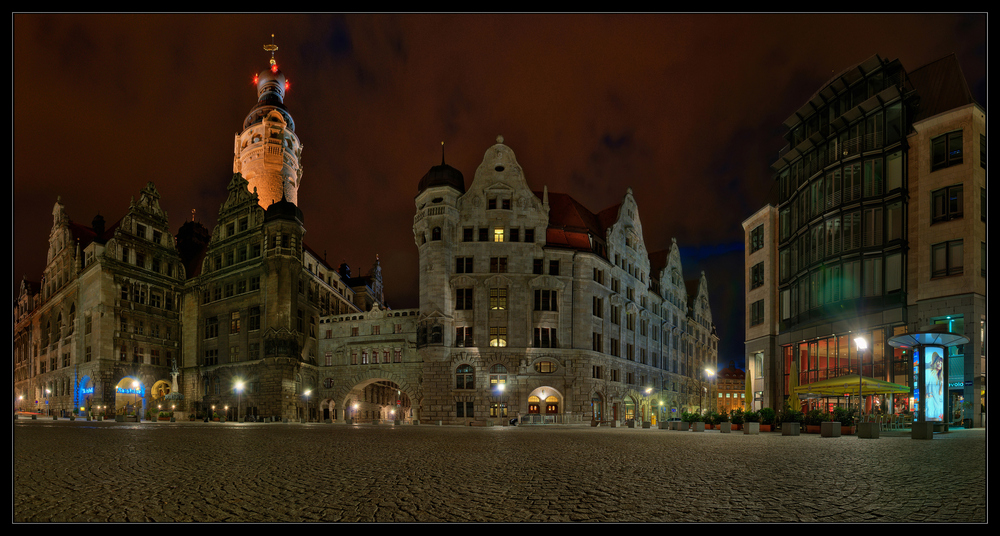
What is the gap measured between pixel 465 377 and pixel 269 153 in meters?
56.7

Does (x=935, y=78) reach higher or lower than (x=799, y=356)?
higher

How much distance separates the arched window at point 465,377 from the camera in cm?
6650

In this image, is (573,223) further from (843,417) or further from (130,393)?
(130,393)

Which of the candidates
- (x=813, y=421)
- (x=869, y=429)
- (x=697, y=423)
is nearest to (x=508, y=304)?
(x=697, y=423)

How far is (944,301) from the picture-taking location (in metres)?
38.2

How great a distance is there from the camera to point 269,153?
10412cm

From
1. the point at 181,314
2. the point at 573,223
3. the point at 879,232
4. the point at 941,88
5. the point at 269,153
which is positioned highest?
the point at 269,153

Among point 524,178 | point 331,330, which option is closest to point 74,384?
point 331,330

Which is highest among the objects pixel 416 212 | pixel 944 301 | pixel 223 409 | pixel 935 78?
pixel 935 78

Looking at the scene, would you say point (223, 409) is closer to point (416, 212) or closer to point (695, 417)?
point (416, 212)

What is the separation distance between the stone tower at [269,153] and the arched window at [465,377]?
49.1m

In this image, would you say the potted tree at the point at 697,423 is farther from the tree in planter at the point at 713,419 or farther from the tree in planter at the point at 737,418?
the tree in planter at the point at 737,418

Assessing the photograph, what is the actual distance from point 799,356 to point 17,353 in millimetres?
117316
